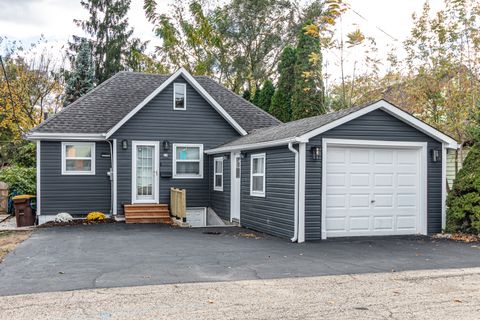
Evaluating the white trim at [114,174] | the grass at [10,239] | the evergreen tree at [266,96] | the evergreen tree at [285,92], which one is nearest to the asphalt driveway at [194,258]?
the grass at [10,239]

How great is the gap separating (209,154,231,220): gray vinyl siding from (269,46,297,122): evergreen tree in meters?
9.01

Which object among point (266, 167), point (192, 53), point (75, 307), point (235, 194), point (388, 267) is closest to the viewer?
point (75, 307)

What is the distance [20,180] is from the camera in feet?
67.4

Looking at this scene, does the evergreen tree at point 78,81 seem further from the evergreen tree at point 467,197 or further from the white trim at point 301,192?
the evergreen tree at point 467,197

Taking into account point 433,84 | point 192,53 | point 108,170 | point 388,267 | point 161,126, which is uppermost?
point 192,53

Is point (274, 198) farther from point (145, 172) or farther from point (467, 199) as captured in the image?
point (145, 172)

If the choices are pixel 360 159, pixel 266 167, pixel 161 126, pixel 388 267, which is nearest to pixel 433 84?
pixel 360 159

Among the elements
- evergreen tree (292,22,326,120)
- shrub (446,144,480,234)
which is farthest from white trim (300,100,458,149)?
evergreen tree (292,22,326,120)

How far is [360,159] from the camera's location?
12.8 m

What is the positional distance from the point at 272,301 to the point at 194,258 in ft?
11.0

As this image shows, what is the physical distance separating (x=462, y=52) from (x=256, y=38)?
2109 cm

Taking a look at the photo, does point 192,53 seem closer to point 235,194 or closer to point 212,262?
point 235,194

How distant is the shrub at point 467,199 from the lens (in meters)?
12.5

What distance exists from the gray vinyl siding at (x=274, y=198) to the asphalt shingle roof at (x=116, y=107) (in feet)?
17.8
